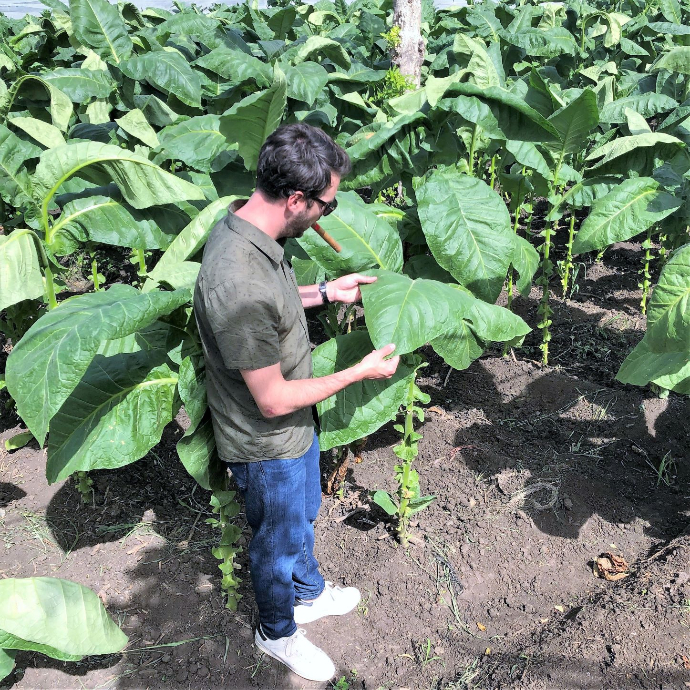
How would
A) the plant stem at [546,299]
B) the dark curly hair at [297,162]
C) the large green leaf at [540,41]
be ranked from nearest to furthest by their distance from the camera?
1. the dark curly hair at [297,162]
2. the plant stem at [546,299]
3. the large green leaf at [540,41]

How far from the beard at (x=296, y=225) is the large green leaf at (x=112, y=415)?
0.73 metres

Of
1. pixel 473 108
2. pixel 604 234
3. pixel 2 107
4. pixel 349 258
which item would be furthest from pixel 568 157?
pixel 2 107

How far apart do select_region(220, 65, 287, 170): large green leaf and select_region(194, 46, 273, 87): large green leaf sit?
3.28 ft

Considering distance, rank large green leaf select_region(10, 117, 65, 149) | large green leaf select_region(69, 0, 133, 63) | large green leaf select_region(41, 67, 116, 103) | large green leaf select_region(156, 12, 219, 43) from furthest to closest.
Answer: large green leaf select_region(156, 12, 219, 43) < large green leaf select_region(69, 0, 133, 63) < large green leaf select_region(41, 67, 116, 103) < large green leaf select_region(10, 117, 65, 149)

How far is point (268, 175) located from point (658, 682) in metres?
1.93

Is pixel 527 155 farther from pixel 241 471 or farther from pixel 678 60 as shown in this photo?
pixel 241 471

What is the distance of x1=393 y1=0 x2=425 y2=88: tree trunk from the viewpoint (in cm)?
496

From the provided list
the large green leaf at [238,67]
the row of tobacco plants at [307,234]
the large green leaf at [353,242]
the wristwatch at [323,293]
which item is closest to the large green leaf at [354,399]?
the row of tobacco plants at [307,234]

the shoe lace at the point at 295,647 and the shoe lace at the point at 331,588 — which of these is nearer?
the shoe lace at the point at 295,647

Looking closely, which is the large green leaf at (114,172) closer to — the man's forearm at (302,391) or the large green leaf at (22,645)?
the man's forearm at (302,391)

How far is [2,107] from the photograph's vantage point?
3.40 meters

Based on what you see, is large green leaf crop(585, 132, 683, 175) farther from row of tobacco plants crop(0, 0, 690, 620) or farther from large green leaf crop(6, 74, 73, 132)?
large green leaf crop(6, 74, 73, 132)

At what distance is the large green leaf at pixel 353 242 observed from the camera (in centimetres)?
233

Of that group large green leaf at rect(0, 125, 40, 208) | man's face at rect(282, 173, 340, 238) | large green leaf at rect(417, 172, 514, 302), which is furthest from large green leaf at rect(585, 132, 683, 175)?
large green leaf at rect(0, 125, 40, 208)
